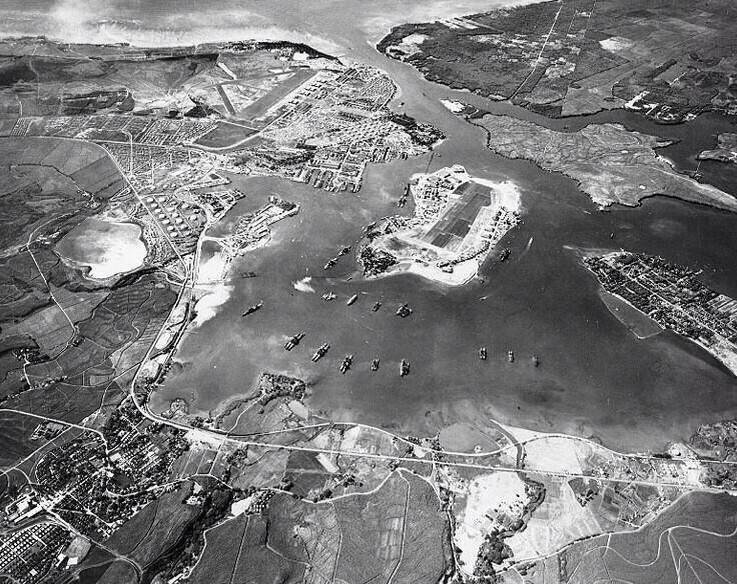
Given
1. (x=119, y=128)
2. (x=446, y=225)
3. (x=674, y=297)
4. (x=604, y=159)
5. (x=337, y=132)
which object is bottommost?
(x=674, y=297)

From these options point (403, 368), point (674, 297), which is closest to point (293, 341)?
point (403, 368)

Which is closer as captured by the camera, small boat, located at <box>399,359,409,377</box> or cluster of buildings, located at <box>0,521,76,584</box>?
cluster of buildings, located at <box>0,521,76,584</box>

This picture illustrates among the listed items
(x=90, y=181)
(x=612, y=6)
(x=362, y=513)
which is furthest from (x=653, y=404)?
(x=612, y=6)

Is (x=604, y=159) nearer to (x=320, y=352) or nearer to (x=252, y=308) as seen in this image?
(x=320, y=352)

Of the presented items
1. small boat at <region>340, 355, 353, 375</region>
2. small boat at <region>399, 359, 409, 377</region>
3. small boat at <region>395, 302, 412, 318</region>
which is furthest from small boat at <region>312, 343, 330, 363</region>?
small boat at <region>395, 302, 412, 318</region>

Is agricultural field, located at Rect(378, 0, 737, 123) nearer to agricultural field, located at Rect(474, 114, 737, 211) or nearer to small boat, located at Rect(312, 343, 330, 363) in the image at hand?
agricultural field, located at Rect(474, 114, 737, 211)

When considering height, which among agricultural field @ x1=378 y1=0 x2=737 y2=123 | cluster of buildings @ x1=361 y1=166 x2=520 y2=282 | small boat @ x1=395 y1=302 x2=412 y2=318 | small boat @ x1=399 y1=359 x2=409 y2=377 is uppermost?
agricultural field @ x1=378 y1=0 x2=737 y2=123
